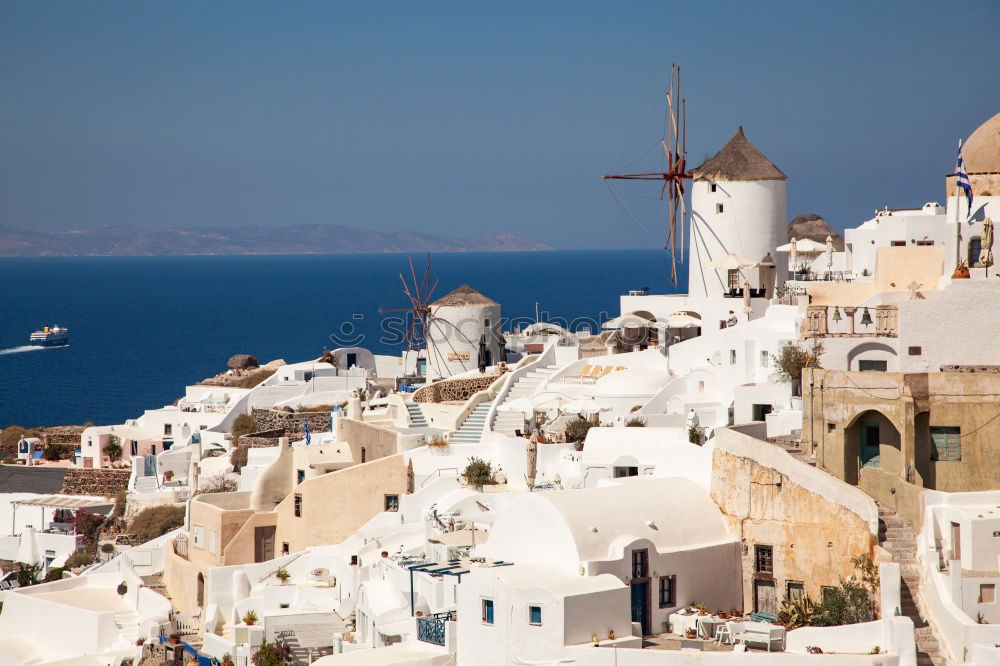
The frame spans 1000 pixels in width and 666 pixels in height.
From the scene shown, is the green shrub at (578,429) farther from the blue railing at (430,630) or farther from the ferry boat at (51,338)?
the ferry boat at (51,338)

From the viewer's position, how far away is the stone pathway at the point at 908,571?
18594 millimetres

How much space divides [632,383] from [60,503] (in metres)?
15.6

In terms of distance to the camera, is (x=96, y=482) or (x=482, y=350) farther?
(x=482, y=350)

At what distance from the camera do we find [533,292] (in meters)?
153

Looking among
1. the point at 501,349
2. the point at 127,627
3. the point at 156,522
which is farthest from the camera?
the point at 501,349

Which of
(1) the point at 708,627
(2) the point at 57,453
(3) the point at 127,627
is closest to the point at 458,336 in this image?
(2) the point at 57,453

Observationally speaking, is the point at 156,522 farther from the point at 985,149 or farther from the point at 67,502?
the point at 985,149

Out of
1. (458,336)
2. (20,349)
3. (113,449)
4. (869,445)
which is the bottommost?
(113,449)

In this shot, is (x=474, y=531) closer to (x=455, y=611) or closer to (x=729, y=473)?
(x=455, y=611)

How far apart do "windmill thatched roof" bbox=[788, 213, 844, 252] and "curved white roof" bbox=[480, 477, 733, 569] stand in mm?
19890

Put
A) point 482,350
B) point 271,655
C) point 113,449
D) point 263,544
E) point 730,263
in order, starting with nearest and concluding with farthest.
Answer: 1. point 271,655
2. point 263,544
3. point 730,263
4. point 482,350
5. point 113,449

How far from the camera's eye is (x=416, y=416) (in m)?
34.9

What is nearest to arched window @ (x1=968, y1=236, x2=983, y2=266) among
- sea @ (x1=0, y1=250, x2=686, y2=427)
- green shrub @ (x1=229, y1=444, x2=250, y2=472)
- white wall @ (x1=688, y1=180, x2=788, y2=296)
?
white wall @ (x1=688, y1=180, x2=788, y2=296)

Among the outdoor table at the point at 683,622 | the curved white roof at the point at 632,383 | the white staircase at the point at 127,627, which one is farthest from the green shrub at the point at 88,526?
the outdoor table at the point at 683,622
